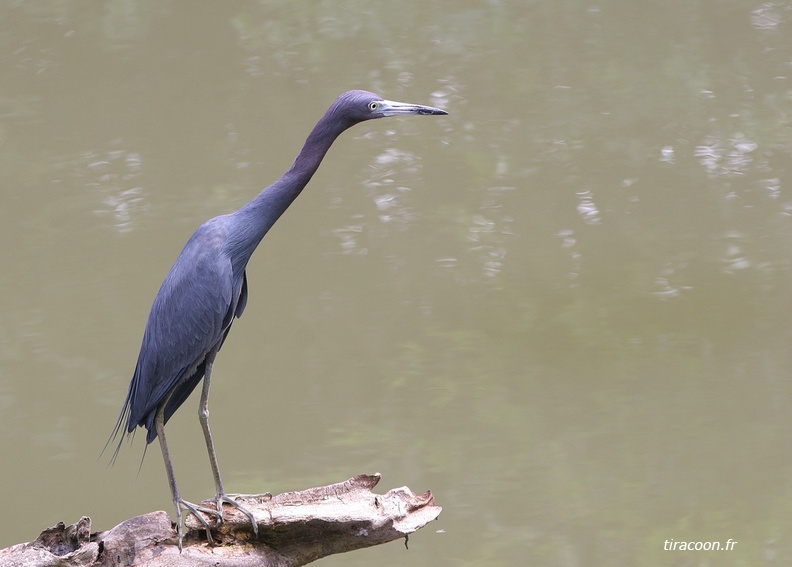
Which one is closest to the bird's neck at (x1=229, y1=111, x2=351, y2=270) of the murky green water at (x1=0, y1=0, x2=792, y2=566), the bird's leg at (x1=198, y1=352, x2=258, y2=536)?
the bird's leg at (x1=198, y1=352, x2=258, y2=536)

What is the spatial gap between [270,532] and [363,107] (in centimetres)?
149

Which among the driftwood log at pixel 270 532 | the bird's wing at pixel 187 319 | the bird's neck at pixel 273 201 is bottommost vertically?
the driftwood log at pixel 270 532

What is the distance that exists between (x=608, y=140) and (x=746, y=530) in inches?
146

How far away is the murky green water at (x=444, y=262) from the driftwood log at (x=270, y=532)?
1367 millimetres

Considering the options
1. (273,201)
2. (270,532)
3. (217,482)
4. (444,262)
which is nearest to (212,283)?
(273,201)

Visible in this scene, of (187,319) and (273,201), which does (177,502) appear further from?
(273,201)

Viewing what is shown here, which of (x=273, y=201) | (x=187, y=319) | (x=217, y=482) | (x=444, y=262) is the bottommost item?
(x=444, y=262)

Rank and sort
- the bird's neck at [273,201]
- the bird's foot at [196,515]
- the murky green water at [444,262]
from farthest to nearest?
the murky green water at [444,262] < the bird's neck at [273,201] < the bird's foot at [196,515]

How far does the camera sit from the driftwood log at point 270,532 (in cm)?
326

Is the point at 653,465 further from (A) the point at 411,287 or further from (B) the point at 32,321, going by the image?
(B) the point at 32,321

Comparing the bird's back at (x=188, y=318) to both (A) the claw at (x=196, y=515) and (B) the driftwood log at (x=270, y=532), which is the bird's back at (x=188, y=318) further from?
(B) the driftwood log at (x=270, y=532)

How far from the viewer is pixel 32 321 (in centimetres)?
615

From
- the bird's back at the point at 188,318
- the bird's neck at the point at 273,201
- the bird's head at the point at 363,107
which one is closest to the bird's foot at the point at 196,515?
the bird's back at the point at 188,318

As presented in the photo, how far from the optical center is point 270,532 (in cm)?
346
